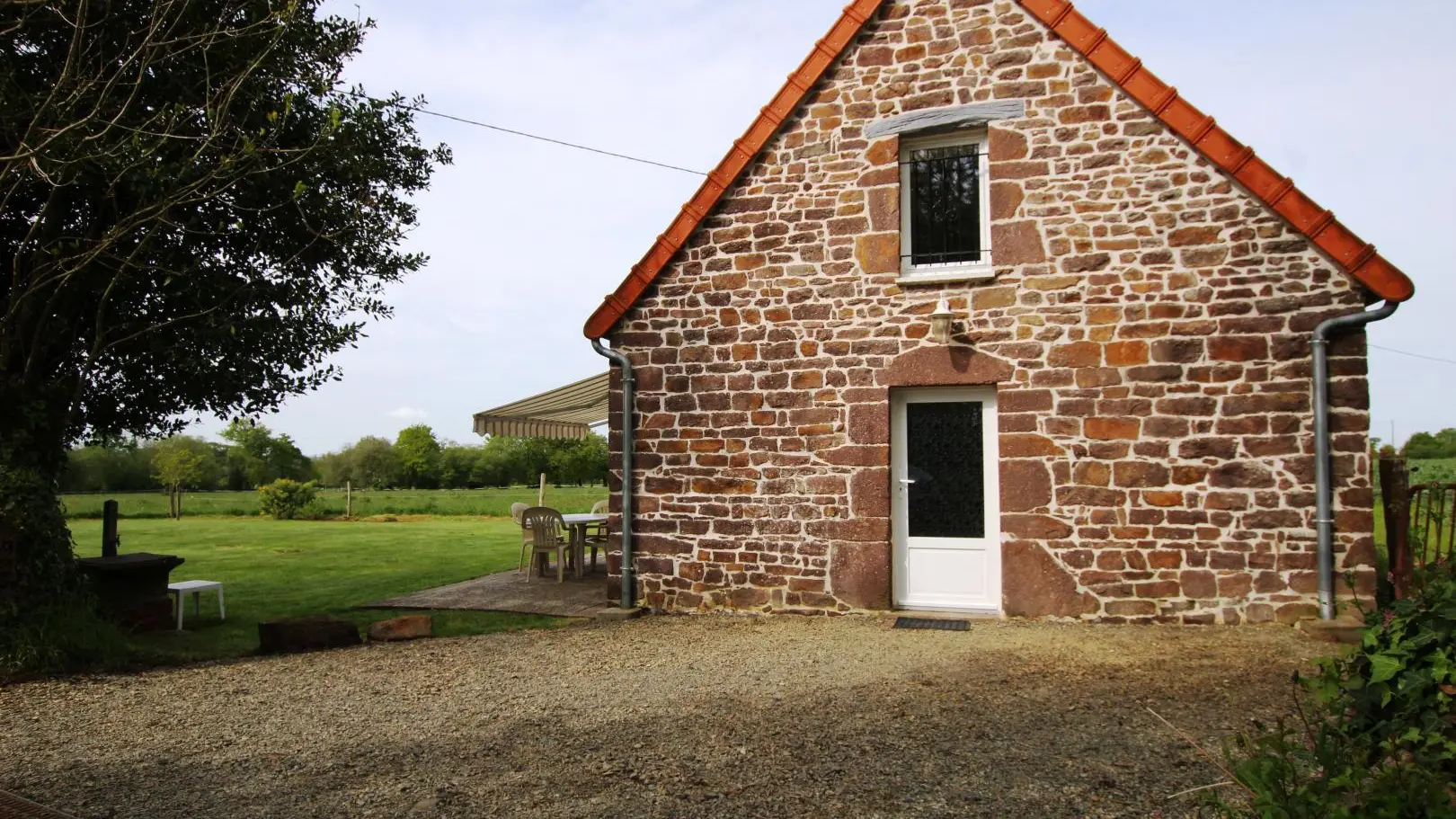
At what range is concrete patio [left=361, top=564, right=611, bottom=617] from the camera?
9.10 meters

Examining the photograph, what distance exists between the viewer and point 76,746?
495 centimetres

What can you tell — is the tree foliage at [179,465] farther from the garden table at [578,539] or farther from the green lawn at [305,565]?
the garden table at [578,539]

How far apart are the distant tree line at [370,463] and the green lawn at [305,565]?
676 inches

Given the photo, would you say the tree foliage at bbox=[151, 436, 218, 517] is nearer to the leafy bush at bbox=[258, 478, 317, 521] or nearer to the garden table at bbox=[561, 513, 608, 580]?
the leafy bush at bbox=[258, 478, 317, 521]

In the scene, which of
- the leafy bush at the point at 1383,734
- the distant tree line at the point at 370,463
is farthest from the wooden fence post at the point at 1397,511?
the distant tree line at the point at 370,463

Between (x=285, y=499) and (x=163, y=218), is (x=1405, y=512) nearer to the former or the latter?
(x=163, y=218)

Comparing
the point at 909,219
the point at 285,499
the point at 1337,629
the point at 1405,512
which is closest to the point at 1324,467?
the point at 1405,512

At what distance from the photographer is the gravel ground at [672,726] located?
3.94 metres

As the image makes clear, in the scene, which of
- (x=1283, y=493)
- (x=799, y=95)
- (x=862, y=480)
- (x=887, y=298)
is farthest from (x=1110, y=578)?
(x=799, y=95)

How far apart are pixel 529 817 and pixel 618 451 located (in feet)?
18.1

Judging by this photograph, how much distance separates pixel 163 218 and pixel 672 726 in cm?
558

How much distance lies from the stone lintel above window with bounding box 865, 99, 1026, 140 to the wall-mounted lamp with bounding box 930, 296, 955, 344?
174 cm

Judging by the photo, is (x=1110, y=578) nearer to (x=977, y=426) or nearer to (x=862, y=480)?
(x=977, y=426)

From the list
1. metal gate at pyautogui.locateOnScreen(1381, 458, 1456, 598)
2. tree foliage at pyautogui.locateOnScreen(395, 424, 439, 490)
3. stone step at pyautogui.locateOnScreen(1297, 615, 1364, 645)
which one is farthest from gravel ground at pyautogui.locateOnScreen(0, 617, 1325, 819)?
tree foliage at pyautogui.locateOnScreen(395, 424, 439, 490)
